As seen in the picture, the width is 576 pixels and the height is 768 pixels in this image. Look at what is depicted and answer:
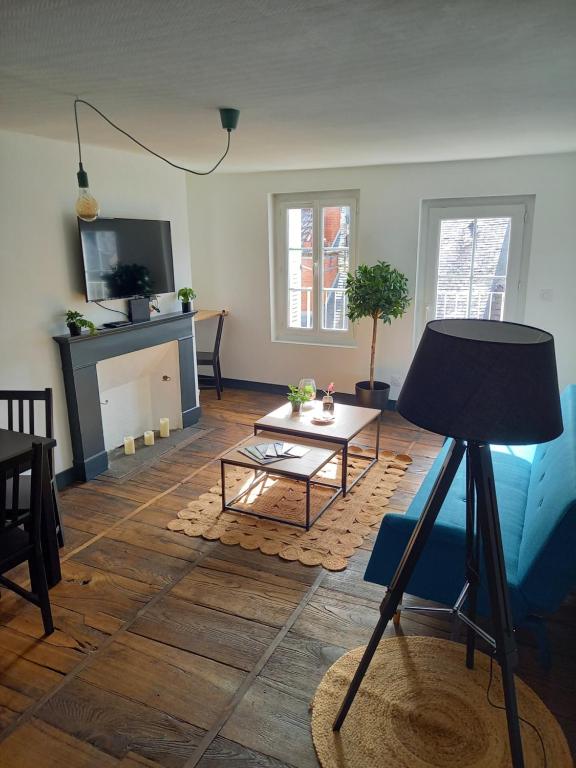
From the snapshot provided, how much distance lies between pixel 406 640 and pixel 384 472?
1.76 m

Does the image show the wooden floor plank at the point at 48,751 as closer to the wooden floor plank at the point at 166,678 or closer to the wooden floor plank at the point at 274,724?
the wooden floor plank at the point at 166,678

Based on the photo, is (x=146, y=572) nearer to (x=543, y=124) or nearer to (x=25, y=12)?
(x=25, y=12)

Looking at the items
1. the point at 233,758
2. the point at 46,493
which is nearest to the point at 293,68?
the point at 46,493

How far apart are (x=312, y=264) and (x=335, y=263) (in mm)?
259

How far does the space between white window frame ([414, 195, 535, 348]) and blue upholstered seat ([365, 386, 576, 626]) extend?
7.06ft

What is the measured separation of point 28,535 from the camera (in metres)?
2.39

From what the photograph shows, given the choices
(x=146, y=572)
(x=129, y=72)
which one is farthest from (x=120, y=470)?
(x=129, y=72)

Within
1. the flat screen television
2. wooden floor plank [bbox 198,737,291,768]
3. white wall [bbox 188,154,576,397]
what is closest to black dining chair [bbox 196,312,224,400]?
white wall [bbox 188,154,576,397]

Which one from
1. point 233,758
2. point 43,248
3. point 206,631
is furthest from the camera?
point 43,248

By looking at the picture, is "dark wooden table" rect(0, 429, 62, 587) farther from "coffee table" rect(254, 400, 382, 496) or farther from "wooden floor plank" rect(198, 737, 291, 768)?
"coffee table" rect(254, 400, 382, 496)

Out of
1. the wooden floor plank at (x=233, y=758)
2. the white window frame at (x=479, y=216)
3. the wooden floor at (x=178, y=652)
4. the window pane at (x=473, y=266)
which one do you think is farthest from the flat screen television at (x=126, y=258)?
the wooden floor plank at (x=233, y=758)

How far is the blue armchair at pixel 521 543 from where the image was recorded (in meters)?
1.97

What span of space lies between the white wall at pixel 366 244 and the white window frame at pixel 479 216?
0.32 ft

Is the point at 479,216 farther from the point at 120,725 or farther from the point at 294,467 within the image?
the point at 120,725
